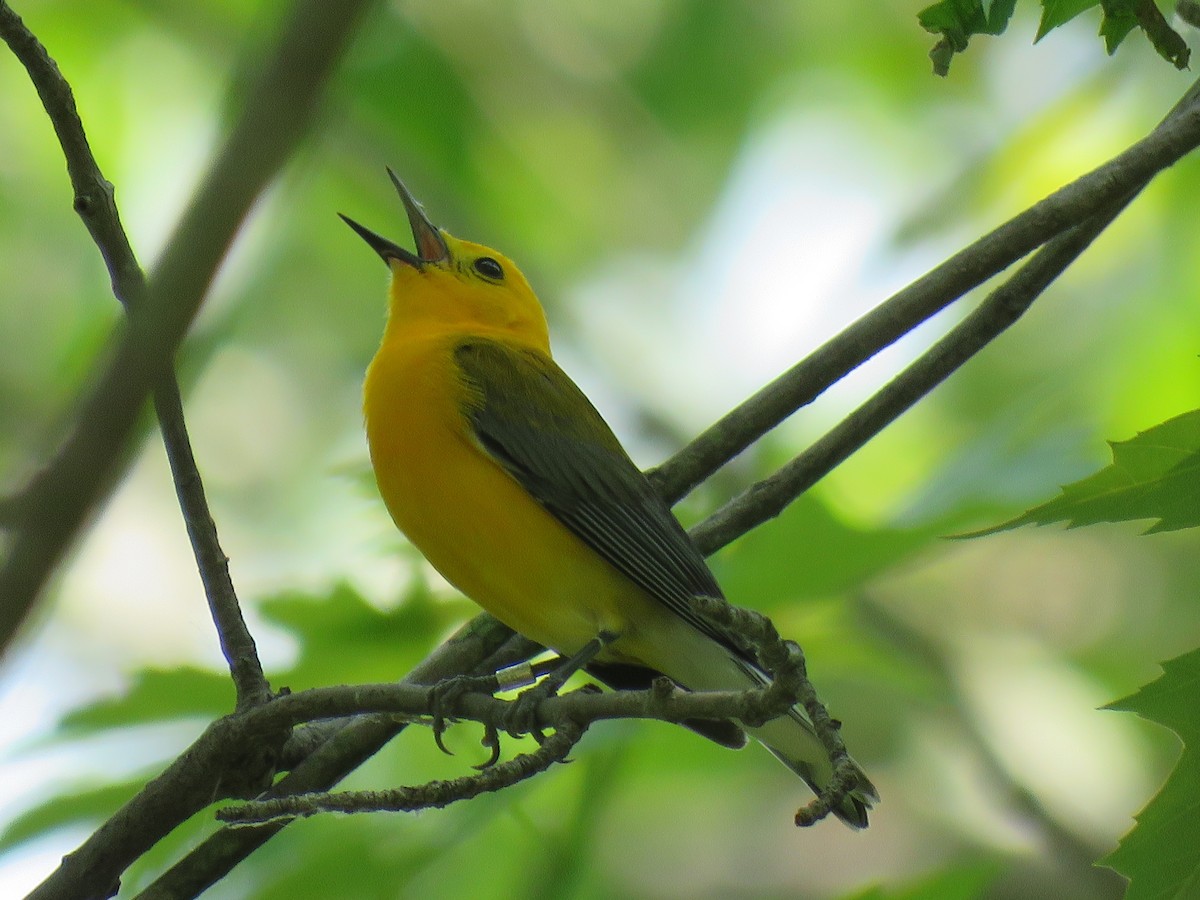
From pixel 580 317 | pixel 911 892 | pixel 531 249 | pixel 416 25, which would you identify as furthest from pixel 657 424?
pixel 911 892

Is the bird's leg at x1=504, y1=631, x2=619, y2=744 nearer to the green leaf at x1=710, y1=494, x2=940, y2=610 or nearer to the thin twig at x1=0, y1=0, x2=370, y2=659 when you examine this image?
the green leaf at x1=710, y1=494, x2=940, y2=610

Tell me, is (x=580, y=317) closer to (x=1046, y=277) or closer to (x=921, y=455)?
(x=921, y=455)

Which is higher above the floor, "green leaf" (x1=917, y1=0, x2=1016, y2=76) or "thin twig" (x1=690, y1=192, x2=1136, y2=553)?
"green leaf" (x1=917, y1=0, x2=1016, y2=76)

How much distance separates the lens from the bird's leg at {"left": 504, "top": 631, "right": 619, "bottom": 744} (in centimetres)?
402

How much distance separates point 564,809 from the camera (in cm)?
488

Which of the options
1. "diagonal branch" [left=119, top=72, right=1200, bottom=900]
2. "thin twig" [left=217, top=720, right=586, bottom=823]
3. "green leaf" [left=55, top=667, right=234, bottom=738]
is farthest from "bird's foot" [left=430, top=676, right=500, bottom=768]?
"green leaf" [left=55, top=667, right=234, bottom=738]

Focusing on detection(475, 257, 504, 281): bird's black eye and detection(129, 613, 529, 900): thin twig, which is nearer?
detection(129, 613, 529, 900): thin twig

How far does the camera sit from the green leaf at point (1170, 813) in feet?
9.78

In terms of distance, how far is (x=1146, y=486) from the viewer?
3023 millimetres

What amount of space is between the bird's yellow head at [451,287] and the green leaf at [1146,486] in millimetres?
3938

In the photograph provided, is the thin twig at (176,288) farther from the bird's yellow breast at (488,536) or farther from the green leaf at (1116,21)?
the bird's yellow breast at (488,536)

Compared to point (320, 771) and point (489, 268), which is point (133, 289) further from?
point (489, 268)

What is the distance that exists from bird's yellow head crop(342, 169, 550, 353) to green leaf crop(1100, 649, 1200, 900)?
13.5 feet

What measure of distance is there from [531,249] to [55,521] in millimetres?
8728
